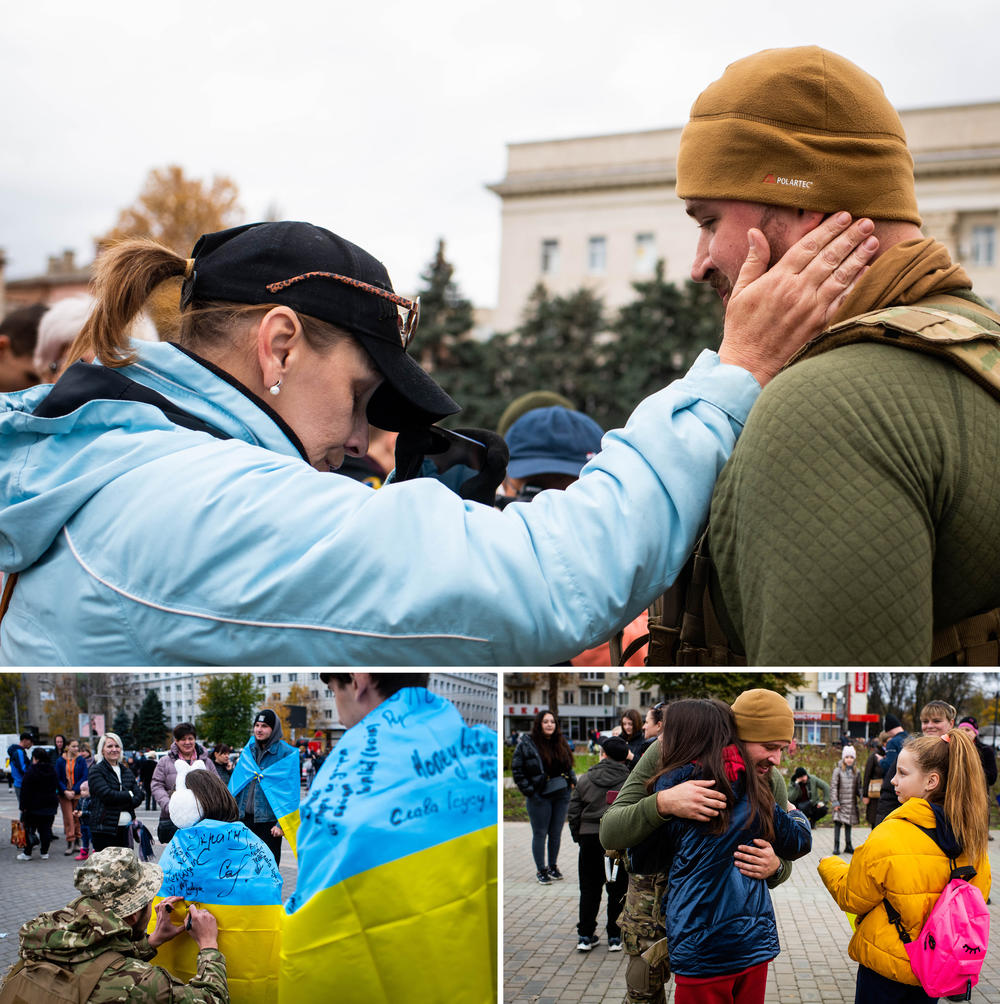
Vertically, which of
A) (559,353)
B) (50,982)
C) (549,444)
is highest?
(559,353)

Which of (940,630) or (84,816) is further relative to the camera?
(940,630)

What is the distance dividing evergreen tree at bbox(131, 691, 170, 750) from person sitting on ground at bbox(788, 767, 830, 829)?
0.85 meters

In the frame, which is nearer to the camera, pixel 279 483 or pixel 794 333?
pixel 279 483

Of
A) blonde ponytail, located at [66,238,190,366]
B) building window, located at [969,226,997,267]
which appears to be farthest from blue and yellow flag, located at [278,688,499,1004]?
building window, located at [969,226,997,267]

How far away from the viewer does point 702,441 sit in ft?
5.65

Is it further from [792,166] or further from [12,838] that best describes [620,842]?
[792,166]

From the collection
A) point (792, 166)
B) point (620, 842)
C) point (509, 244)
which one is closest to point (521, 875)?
point (620, 842)

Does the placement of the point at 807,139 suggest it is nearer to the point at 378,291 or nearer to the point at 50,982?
the point at 378,291

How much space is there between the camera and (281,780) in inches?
61.7

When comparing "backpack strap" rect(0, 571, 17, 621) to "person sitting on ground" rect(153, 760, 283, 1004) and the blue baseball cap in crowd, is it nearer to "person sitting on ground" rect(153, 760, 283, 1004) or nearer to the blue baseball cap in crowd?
"person sitting on ground" rect(153, 760, 283, 1004)

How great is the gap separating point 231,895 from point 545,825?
0.46 meters

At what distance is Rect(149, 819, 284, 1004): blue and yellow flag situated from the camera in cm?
155

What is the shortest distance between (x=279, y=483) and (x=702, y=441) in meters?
0.63

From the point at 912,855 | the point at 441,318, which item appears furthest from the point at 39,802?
the point at 441,318
